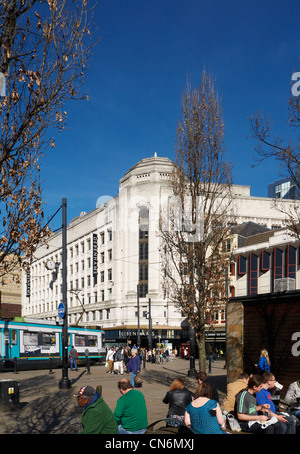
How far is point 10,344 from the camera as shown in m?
33.8

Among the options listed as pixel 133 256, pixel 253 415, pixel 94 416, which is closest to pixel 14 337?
pixel 253 415

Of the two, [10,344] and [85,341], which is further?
[85,341]

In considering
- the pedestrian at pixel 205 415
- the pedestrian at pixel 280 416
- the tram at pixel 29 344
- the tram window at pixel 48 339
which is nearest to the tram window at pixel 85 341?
the tram at pixel 29 344

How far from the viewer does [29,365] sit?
34281 millimetres

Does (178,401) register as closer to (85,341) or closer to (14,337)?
(14,337)

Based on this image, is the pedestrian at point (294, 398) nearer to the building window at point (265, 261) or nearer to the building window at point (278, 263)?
the building window at point (278, 263)

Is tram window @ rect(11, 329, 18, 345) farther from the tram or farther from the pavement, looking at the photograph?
the pavement

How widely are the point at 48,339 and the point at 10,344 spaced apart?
3285 millimetres

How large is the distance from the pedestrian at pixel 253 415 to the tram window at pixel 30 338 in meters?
28.1

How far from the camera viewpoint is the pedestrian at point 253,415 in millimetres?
8508

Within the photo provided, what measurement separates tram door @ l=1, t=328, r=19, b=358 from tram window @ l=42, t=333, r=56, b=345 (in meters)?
2.37
